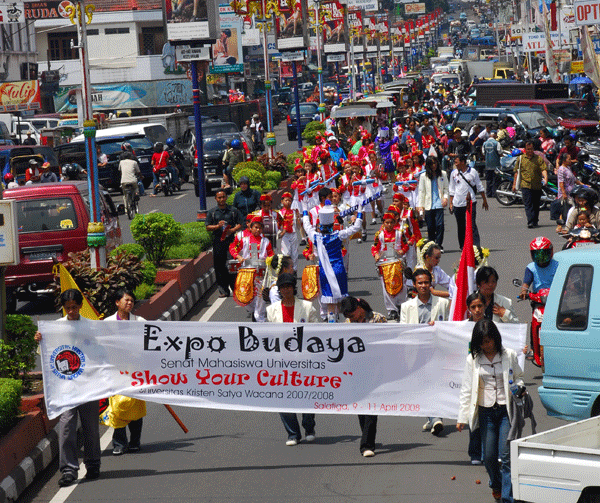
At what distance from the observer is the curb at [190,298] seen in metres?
14.3

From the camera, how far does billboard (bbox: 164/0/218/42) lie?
21.0m

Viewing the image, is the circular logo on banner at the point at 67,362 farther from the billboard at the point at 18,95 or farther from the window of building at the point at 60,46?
the window of building at the point at 60,46

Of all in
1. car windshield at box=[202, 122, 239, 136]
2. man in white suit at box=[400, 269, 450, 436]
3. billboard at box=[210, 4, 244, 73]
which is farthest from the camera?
billboard at box=[210, 4, 244, 73]

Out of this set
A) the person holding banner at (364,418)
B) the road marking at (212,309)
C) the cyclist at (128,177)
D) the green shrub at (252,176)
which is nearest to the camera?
the person holding banner at (364,418)

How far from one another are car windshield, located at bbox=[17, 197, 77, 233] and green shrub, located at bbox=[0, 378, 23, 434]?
7797 mm

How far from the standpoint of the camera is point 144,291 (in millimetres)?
14000

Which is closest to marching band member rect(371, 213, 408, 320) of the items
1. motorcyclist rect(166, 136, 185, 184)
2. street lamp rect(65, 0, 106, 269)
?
street lamp rect(65, 0, 106, 269)

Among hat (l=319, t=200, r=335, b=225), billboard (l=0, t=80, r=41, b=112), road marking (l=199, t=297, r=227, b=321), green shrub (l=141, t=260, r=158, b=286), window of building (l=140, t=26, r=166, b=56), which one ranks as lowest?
road marking (l=199, t=297, r=227, b=321)

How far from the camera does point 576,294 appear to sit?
7.86 metres

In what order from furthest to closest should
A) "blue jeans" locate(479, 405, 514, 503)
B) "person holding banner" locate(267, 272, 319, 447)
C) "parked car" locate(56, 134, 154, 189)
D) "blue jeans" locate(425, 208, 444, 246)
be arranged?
"parked car" locate(56, 134, 154, 189)
"blue jeans" locate(425, 208, 444, 246)
"person holding banner" locate(267, 272, 319, 447)
"blue jeans" locate(479, 405, 514, 503)

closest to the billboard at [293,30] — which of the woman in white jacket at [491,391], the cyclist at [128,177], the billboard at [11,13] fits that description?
the billboard at [11,13]

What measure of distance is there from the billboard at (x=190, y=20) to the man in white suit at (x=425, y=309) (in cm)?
1317

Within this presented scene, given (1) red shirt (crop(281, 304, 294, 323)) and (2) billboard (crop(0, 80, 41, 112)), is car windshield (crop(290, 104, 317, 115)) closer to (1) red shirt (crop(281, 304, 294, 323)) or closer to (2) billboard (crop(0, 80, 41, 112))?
(2) billboard (crop(0, 80, 41, 112))

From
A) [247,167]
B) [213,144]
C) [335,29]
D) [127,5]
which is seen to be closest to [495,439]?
[247,167]
